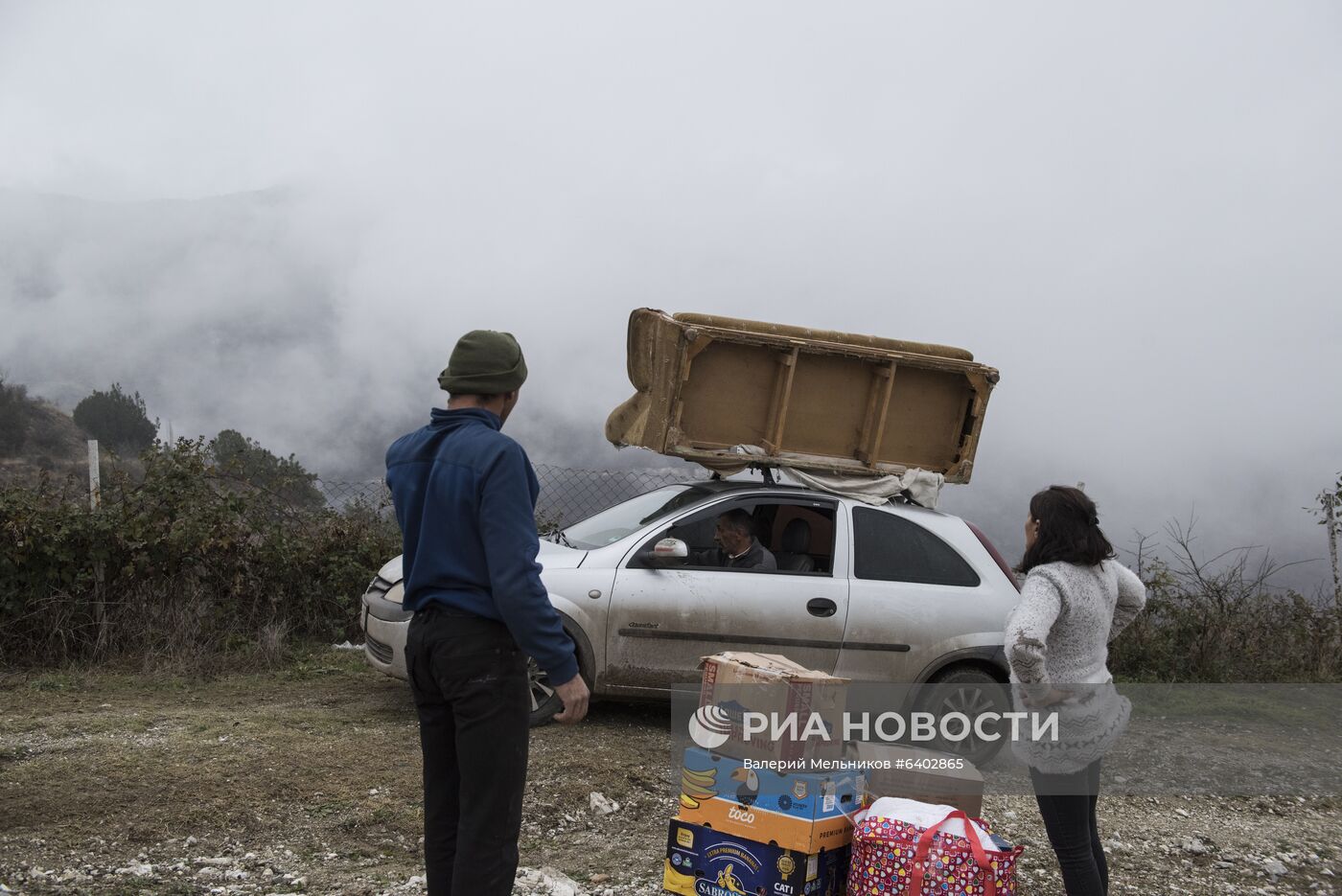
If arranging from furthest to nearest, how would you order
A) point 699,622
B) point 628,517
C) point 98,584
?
point 98,584
point 628,517
point 699,622

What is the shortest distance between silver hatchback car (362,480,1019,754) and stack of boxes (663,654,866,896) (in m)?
2.47

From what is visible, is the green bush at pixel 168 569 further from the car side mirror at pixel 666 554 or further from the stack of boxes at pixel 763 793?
the stack of boxes at pixel 763 793

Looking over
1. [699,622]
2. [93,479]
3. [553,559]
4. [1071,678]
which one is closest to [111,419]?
[93,479]

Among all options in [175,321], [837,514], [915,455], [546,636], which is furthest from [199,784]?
[175,321]

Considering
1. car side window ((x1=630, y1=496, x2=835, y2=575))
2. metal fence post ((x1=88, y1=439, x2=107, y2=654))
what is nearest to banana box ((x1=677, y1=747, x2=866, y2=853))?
car side window ((x1=630, y1=496, x2=835, y2=575))

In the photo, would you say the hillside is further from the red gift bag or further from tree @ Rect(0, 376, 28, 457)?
the red gift bag

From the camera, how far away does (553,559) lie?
707 centimetres

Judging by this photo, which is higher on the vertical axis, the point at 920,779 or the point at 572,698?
the point at 572,698

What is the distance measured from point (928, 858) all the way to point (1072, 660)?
810mm

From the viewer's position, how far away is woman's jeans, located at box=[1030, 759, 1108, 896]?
377 centimetres

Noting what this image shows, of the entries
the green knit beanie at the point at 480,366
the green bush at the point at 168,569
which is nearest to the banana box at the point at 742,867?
the green knit beanie at the point at 480,366

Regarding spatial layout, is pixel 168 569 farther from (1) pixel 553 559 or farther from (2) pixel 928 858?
(2) pixel 928 858

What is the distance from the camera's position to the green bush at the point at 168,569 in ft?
28.6

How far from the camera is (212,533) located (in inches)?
364
